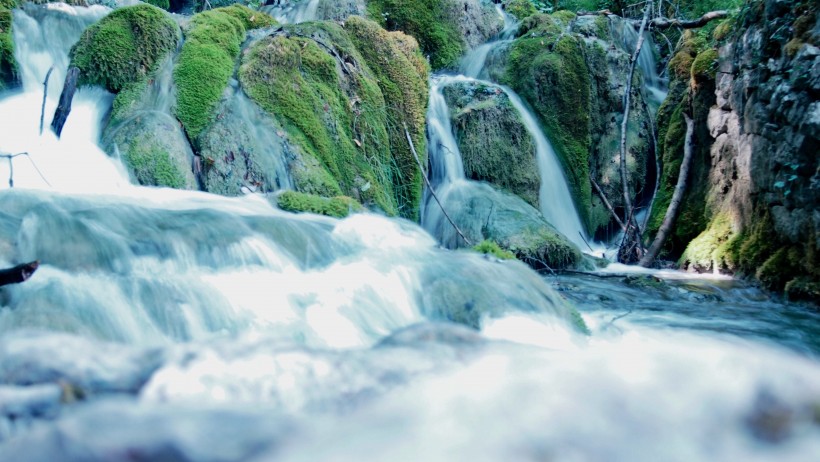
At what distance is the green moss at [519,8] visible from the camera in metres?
13.7

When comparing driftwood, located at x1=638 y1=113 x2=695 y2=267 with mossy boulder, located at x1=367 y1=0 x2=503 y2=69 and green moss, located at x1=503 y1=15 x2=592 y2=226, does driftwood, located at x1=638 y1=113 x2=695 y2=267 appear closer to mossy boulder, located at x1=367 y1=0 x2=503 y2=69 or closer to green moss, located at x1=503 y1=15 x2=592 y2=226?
green moss, located at x1=503 y1=15 x2=592 y2=226

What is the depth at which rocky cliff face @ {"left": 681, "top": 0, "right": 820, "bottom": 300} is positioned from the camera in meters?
5.61

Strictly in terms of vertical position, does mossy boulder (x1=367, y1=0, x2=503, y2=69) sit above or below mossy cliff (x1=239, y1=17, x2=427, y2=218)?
above

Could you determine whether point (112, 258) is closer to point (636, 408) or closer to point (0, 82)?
point (636, 408)

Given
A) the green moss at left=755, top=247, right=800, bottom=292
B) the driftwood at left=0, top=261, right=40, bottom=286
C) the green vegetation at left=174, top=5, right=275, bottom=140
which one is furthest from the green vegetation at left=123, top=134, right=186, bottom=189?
the green moss at left=755, top=247, right=800, bottom=292

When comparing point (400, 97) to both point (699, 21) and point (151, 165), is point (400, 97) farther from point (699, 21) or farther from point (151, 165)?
point (699, 21)

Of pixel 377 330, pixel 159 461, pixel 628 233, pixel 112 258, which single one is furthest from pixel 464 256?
pixel 628 233

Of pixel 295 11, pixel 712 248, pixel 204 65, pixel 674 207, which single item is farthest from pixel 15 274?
pixel 295 11

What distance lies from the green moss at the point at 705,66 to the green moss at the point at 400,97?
3531 millimetres

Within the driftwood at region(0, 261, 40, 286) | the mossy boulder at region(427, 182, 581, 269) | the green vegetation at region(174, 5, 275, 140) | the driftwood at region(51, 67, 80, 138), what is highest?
the green vegetation at region(174, 5, 275, 140)

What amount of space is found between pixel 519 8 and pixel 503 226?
752 cm

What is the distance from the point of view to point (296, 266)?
4.63m

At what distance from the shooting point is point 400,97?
28.7ft

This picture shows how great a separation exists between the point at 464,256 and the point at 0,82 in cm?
598
